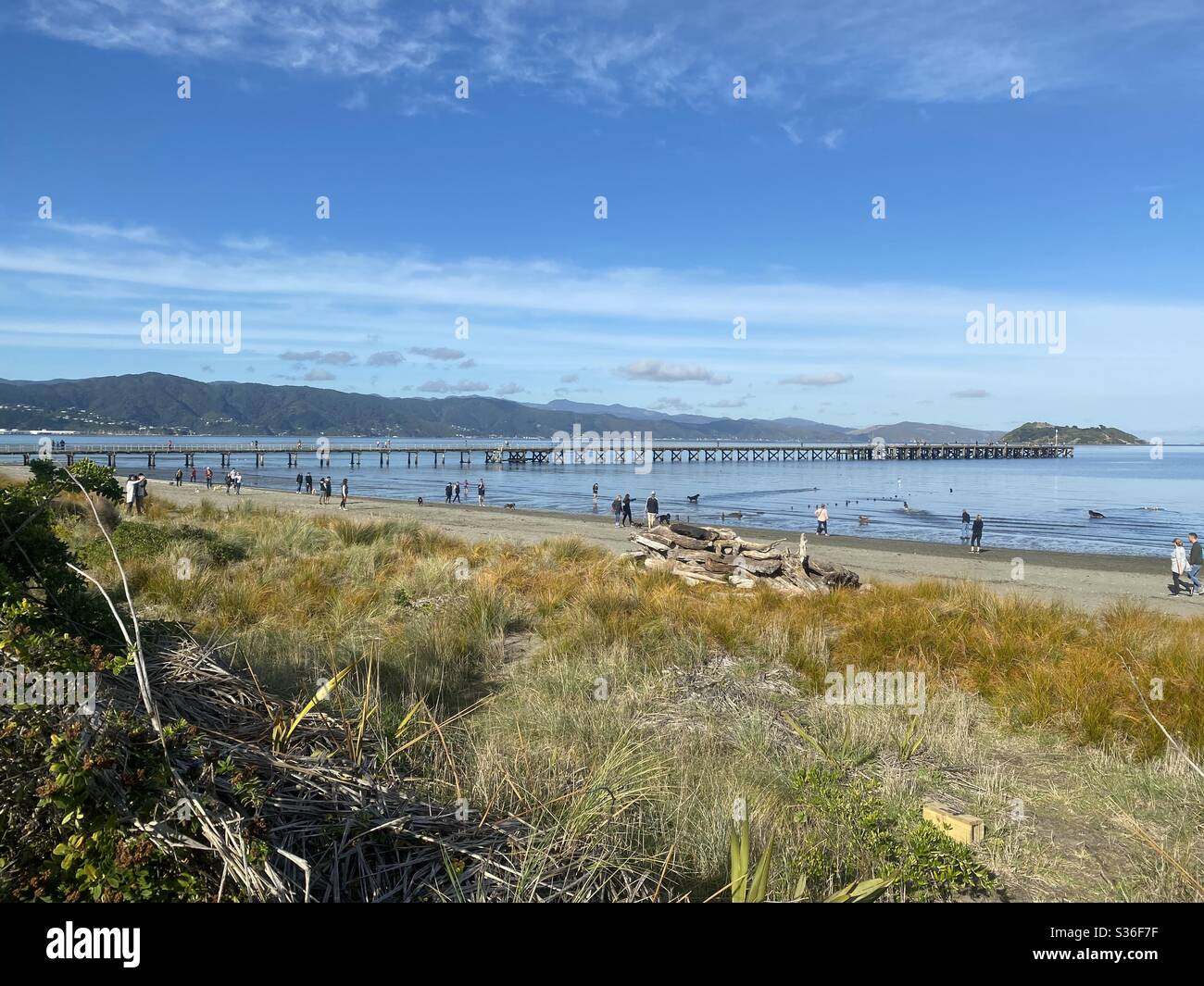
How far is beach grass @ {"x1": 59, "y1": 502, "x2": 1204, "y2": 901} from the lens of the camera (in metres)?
3.85

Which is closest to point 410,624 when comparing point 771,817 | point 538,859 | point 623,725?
point 623,725

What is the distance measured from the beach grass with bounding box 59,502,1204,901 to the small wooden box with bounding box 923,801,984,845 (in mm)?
175

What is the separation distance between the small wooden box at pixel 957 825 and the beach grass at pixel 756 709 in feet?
0.57

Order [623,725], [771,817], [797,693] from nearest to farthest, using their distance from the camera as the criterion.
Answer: [771,817], [623,725], [797,693]

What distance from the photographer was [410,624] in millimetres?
8641
